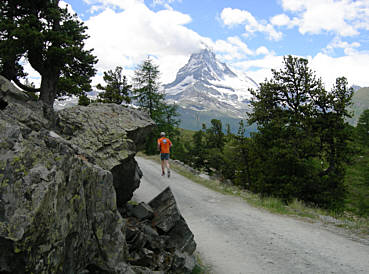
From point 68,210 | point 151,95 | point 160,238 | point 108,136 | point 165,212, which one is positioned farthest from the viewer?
point 151,95

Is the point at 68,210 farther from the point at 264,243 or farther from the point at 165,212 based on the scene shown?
the point at 264,243

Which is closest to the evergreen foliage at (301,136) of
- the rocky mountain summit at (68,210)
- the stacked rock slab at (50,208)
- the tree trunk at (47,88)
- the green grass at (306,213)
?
the green grass at (306,213)

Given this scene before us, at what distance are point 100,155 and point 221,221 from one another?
6.10 meters

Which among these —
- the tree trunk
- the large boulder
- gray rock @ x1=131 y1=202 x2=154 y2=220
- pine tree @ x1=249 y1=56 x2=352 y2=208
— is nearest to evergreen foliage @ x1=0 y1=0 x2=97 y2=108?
the tree trunk

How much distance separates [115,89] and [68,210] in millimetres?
52590

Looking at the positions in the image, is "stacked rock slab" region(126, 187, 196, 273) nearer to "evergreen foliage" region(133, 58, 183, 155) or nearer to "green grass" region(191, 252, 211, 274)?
"green grass" region(191, 252, 211, 274)

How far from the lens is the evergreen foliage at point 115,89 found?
5259cm

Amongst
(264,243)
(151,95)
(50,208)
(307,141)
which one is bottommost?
(264,243)

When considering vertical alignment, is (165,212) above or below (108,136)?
below

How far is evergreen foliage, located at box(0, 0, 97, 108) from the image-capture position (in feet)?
67.6

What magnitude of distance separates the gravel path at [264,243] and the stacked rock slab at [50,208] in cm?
396

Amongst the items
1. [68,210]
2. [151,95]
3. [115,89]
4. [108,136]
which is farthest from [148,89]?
[68,210]

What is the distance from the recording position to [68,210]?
4152 mm

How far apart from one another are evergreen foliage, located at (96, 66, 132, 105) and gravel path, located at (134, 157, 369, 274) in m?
42.8
